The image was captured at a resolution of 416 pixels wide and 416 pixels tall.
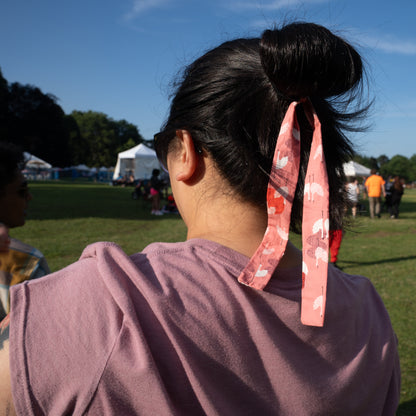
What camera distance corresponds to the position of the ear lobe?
1063 mm

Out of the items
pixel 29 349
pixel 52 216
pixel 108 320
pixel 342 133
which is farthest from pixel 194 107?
pixel 52 216

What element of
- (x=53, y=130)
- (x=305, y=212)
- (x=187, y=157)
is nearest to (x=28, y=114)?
(x=53, y=130)

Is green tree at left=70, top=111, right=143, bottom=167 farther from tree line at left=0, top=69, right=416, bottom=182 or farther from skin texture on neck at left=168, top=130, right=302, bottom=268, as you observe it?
skin texture on neck at left=168, top=130, right=302, bottom=268

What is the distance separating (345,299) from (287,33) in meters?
0.69

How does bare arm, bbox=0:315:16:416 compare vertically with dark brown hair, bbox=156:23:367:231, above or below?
below

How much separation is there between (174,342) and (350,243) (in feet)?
36.5

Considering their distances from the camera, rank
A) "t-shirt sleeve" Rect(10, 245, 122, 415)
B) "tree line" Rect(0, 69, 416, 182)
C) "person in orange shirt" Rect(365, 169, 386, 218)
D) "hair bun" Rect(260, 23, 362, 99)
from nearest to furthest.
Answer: "t-shirt sleeve" Rect(10, 245, 122, 415) → "hair bun" Rect(260, 23, 362, 99) → "person in orange shirt" Rect(365, 169, 386, 218) → "tree line" Rect(0, 69, 416, 182)

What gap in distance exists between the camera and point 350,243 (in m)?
11.2

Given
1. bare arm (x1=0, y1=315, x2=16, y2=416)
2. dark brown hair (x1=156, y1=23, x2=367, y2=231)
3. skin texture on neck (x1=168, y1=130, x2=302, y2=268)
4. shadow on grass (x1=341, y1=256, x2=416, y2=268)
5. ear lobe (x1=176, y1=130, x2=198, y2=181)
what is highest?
dark brown hair (x1=156, y1=23, x2=367, y2=231)

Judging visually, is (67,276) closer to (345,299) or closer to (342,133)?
(345,299)

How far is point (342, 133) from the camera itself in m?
1.18

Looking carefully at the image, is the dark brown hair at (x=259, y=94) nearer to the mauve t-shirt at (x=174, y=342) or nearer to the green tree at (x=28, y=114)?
the mauve t-shirt at (x=174, y=342)

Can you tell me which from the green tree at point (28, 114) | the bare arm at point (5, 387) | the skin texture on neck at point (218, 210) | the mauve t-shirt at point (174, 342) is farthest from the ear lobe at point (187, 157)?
the green tree at point (28, 114)

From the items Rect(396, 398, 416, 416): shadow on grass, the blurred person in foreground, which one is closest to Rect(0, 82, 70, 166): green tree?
the blurred person in foreground
